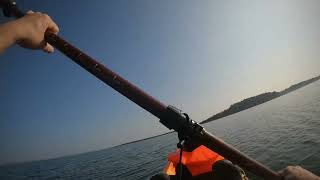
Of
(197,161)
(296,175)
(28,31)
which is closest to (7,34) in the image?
(28,31)

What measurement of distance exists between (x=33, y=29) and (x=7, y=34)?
287mm

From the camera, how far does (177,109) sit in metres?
2.23

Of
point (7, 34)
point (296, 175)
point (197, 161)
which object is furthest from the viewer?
point (197, 161)

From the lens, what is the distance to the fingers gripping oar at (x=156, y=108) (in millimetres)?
2006

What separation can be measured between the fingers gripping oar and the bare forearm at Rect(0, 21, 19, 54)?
412 millimetres

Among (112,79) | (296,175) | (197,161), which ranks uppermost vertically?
(197,161)

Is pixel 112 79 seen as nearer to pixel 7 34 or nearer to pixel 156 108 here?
pixel 156 108

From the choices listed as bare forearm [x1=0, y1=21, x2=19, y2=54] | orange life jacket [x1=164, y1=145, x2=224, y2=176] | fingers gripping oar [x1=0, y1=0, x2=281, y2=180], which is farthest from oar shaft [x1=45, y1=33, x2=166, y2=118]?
orange life jacket [x1=164, y1=145, x2=224, y2=176]

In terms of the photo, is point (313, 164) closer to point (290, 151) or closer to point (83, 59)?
point (290, 151)

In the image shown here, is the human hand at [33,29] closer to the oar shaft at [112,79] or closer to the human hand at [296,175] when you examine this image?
the oar shaft at [112,79]

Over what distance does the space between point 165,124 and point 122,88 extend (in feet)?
1.56

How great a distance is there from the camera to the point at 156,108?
6.75ft

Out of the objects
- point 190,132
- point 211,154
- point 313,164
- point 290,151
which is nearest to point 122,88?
point 190,132

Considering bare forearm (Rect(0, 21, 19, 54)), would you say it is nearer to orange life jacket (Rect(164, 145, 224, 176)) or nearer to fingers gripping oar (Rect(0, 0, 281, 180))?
fingers gripping oar (Rect(0, 0, 281, 180))
